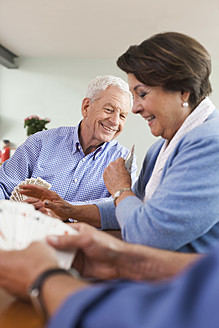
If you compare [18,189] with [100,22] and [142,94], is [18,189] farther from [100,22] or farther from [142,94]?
[100,22]

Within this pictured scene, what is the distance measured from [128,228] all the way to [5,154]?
13.7 ft

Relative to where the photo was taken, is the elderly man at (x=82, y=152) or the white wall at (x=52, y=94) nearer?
the elderly man at (x=82, y=152)

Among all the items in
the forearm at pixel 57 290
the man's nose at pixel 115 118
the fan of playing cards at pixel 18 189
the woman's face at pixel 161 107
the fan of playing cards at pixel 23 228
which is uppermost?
the woman's face at pixel 161 107

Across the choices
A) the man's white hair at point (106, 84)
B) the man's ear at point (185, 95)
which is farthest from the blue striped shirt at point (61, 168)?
the man's ear at point (185, 95)

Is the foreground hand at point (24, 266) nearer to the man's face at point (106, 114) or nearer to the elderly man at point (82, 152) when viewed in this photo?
the elderly man at point (82, 152)

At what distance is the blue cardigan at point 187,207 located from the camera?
1.16 m

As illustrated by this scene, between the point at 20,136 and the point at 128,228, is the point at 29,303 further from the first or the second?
the point at 20,136

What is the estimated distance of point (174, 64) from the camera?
1373 mm

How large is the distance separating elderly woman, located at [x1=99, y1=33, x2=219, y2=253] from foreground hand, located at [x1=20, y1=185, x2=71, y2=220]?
1.11 feet

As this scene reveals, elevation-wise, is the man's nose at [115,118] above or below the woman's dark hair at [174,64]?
below

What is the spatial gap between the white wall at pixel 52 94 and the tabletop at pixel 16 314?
674 cm

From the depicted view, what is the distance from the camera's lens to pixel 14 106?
7824mm

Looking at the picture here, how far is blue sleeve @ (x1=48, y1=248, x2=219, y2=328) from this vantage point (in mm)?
449

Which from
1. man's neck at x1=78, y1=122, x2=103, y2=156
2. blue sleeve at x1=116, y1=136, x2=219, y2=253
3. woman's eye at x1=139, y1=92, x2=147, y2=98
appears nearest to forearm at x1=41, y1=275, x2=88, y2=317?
blue sleeve at x1=116, y1=136, x2=219, y2=253
